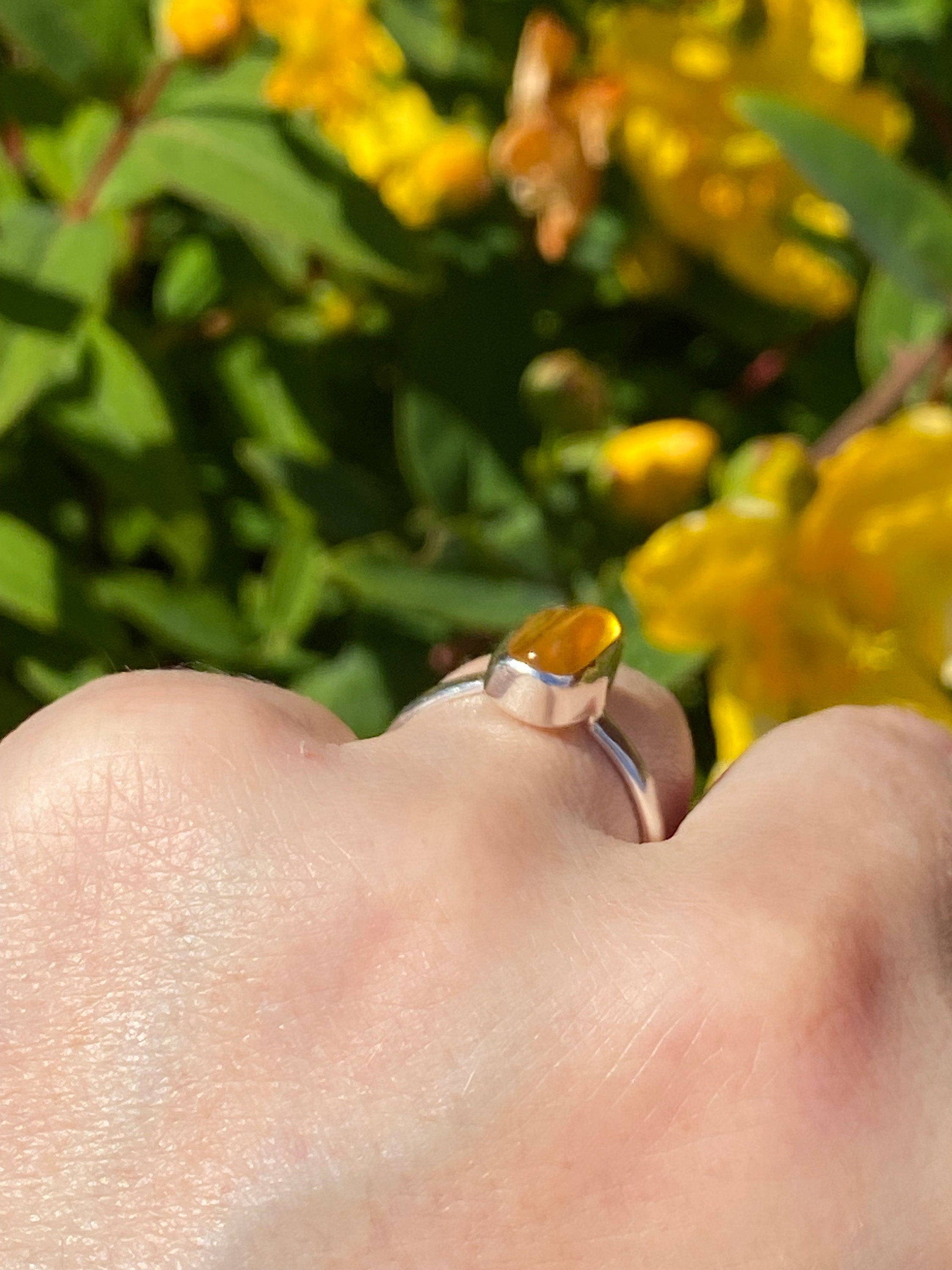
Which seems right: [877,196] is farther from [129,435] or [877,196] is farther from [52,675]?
[52,675]

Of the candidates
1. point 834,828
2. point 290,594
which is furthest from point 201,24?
point 834,828

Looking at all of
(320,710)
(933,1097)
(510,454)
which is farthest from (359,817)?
(510,454)

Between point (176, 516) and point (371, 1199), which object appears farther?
point (176, 516)

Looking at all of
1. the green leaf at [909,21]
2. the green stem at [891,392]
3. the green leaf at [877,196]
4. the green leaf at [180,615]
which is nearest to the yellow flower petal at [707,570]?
the green stem at [891,392]

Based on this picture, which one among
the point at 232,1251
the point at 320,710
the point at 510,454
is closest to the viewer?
the point at 232,1251

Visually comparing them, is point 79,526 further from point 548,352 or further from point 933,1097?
point 933,1097

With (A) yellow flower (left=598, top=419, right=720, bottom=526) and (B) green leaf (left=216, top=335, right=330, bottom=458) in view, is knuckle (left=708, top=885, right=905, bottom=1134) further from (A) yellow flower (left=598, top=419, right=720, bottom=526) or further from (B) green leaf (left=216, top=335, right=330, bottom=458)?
(B) green leaf (left=216, top=335, right=330, bottom=458)

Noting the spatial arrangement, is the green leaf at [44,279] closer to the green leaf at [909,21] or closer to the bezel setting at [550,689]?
the bezel setting at [550,689]
